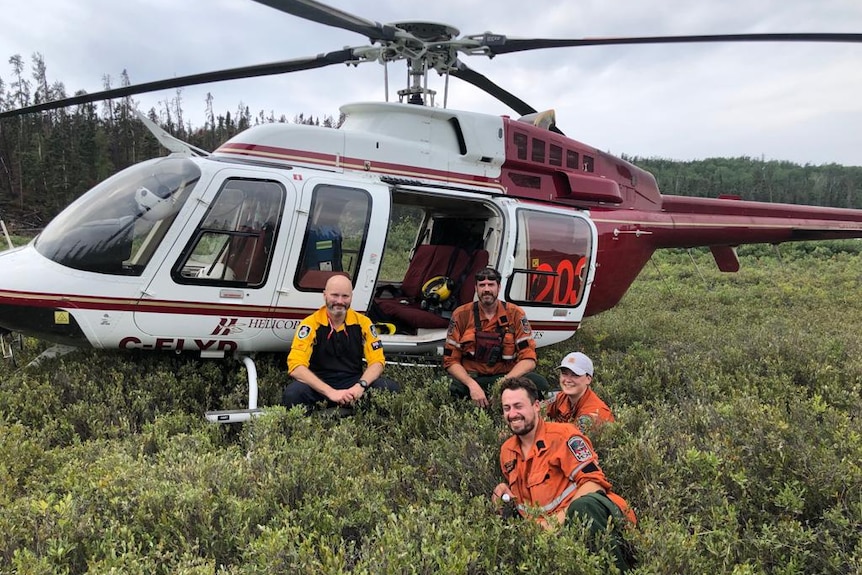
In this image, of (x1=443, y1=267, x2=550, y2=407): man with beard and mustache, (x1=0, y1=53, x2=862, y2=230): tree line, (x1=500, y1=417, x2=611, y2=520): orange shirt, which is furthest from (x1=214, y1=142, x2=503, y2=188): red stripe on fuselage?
(x1=0, y1=53, x2=862, y2=230): tree line

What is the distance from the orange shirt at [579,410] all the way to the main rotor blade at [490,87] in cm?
354

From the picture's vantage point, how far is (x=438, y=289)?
245 inches

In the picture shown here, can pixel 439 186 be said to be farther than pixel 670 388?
Yes

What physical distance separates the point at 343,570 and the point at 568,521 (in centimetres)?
100

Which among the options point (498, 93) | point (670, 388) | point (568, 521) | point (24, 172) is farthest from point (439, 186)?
point (24, 172)

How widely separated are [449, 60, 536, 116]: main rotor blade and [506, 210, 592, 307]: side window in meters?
1.62

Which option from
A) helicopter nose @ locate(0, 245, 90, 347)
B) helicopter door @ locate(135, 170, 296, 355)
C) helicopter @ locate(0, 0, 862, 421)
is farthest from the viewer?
helicopter door @ locate(135, 170, 296, 355)

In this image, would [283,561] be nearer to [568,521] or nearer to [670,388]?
[568,521]

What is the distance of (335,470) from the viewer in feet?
10.2

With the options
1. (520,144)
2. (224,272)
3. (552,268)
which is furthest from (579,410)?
(520,144)

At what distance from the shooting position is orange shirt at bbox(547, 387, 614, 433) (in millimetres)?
3611

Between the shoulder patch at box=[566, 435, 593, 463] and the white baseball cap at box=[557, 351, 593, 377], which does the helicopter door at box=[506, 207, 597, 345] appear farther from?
the shoulder patch at box=[566, 435, 593, 463]

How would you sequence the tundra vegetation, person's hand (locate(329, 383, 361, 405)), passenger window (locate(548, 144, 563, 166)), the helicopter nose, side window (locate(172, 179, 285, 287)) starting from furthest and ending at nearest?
passenger window (locate(548, 144, 563, 166))
side window (locate(172, 179, 285, 287))
person's hand (locate(329, 383, 361, 405))
the helicopter nose
the tundra vegetation

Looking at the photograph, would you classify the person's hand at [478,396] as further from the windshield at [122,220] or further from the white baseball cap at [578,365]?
the windshield at [122,220]
